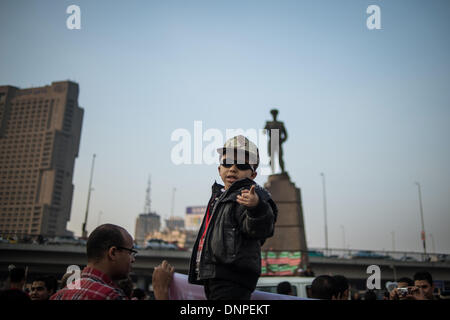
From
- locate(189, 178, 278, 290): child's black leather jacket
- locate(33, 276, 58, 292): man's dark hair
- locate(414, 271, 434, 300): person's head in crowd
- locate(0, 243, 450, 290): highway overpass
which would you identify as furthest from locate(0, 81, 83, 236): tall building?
locate(189, 178, 278, 290): child's black leather jacket

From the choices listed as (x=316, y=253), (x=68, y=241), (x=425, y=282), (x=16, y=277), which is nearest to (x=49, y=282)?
(x=16, y=277)

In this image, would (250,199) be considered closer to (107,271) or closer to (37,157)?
(107,271)

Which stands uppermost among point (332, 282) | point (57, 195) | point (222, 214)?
point (57, 195)

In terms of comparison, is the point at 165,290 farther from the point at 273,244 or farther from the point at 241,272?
the point at 273,244

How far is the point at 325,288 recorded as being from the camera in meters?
4.38

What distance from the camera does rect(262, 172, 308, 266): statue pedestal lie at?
18.2 meters

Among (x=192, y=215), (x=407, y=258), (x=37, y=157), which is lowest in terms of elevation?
(x=407, y=258)

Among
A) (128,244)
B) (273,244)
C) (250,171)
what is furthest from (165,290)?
(273,244)

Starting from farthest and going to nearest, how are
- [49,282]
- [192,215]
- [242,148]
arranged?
1. [192,215]
2. [49,282]
3. [242,148]

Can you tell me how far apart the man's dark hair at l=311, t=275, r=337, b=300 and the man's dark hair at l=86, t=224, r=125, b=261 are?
2.96 metres

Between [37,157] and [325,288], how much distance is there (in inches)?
6958

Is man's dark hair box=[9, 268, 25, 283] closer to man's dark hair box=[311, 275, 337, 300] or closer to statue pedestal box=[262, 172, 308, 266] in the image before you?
man's dark hair box=[311, 275, 337, 300]

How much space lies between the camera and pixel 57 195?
16025 cm
